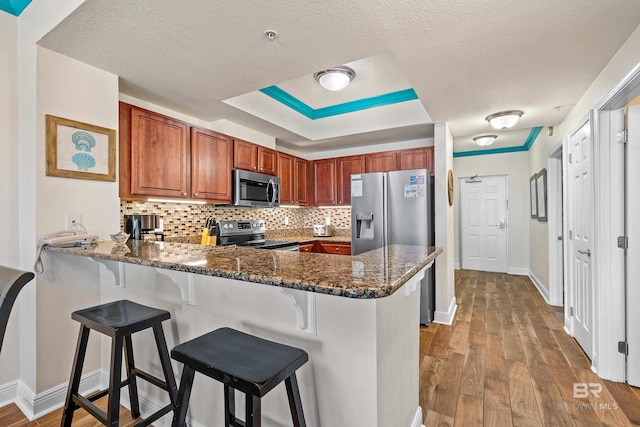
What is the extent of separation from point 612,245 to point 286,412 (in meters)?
2.43

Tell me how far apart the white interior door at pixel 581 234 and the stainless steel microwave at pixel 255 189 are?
2986 mm

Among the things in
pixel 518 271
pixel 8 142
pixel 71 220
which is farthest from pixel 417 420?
pixel 518 271

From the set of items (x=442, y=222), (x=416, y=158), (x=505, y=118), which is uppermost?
(x=505, y=118)

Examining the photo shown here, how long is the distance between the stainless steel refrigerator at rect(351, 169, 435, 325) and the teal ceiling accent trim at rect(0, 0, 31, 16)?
119 inches

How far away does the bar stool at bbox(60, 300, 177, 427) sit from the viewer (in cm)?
135

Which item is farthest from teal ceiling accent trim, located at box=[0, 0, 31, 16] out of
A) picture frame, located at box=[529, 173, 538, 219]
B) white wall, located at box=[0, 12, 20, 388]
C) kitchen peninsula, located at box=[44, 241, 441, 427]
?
picture frame, located at box=[529, 173, 538, 219]

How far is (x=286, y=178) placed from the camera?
13.6 ft

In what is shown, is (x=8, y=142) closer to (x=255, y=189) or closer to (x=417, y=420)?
(x=255, y=189)

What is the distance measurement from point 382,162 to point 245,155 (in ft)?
6.05

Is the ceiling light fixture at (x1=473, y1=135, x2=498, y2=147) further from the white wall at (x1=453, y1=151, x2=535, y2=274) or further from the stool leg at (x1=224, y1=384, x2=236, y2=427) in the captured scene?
the stool leg at (x1=224, y1=384, x2=236, y2=427)

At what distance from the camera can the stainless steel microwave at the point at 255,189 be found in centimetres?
329

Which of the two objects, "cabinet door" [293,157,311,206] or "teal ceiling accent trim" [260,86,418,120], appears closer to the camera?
"teal ceiling accent trim" [260,86,418,120]

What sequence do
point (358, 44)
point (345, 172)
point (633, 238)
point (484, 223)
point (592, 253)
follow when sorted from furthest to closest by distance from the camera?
point (484, 223)
point (345, 172)
point (592, 253)
point (633, 238)
point (358, 44)

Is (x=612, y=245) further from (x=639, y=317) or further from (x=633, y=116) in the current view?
(x=633, y=116)
